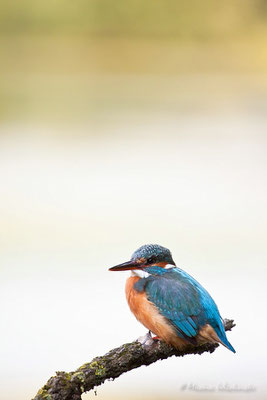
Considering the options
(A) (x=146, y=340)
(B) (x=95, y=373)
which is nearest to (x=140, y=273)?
(A) (x=146, y=340)

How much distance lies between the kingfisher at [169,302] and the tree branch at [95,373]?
5.7 inches

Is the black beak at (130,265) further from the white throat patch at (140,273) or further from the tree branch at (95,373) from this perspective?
the tree branch at (95,373)

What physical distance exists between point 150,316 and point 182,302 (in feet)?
0.42

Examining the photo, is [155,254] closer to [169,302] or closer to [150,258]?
[150,258]

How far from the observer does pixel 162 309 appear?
5.71 feet

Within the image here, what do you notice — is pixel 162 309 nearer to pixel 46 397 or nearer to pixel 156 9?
pixel 46 397

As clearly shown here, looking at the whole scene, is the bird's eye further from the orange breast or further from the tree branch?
the tree branch

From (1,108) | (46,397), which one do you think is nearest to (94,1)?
(1,108)

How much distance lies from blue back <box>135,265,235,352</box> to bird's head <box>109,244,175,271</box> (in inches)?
0.6

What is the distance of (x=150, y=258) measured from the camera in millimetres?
1753

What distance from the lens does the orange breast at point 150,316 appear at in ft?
5.33

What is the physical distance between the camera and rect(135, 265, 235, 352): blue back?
63.6 inches

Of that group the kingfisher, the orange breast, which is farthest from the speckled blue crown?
the orange breast

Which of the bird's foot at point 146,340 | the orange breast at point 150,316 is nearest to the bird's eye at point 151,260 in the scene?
the orange breast at point 150,316
